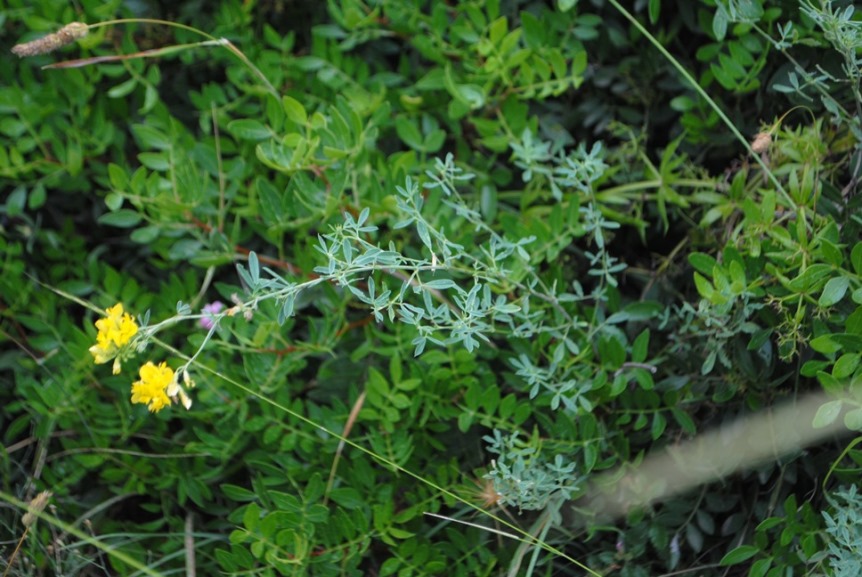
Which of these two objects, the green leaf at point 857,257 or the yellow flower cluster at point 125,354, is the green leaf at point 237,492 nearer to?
the yellow flower cluster at point 125,354

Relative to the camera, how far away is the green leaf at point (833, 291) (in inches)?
47.7

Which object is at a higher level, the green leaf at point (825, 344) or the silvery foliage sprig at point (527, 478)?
the green leaf at point (825, 344)

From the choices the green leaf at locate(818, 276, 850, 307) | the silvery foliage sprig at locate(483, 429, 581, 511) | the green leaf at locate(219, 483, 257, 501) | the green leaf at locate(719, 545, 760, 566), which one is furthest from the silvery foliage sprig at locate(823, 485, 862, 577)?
the green leaf at locate(219, 483, 257, 501)

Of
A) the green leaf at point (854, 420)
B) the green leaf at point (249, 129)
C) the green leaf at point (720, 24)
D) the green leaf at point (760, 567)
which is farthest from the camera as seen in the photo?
the green leaf at point (249, 129)

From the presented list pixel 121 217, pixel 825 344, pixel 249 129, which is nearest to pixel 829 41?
pixel 825 344

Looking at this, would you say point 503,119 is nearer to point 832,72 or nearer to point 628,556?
point 832,72

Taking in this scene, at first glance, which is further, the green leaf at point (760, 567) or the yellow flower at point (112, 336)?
the green leaf at point (760, 567)

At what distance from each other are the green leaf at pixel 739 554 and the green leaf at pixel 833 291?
1.25ft

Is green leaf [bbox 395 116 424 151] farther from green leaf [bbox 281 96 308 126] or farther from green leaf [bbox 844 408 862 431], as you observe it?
green leaf [bbox 844 408 862 431]

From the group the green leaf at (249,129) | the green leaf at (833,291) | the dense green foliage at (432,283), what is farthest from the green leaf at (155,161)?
the green leaf at (833,291)

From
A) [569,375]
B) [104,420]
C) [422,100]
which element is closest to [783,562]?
[569,375]

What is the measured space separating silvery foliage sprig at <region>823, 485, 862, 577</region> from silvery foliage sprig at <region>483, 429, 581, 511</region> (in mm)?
348

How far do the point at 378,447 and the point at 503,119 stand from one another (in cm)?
64

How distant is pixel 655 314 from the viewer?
1490mm
